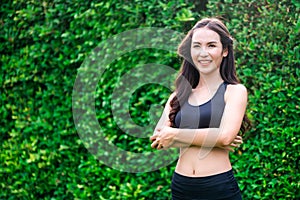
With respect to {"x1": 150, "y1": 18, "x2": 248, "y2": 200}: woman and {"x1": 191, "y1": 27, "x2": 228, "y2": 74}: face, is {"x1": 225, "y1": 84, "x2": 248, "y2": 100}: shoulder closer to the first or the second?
{"x1": 150, "y1": 18, "x2": 248, "y2": 200}: woman

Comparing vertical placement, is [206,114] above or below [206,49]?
below

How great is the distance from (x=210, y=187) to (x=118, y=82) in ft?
6.48

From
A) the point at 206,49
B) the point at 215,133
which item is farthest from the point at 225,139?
the point at 206,49

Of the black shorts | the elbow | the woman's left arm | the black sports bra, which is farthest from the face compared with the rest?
the black shorts

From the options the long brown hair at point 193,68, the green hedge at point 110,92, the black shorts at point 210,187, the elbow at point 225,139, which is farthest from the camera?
the green hedge at point 110,92

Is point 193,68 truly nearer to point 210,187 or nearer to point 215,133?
point 215,133

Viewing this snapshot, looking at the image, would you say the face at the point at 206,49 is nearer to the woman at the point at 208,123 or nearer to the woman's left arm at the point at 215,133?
→ the woman at the point at 208,123

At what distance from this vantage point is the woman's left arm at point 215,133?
2982 millimetres

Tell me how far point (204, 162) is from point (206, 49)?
677mm

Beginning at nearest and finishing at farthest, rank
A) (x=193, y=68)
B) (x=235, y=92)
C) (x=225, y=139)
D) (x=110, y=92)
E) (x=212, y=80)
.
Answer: (x=225, y=139), (x=235, y=92), (x=212, y=80), (x=193, y=68), (x=110, y=92)

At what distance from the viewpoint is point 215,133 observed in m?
2.98

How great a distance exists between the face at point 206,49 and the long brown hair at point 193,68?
4 cm

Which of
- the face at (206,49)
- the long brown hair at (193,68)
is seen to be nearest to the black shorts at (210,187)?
the long brown hair at (193,68)

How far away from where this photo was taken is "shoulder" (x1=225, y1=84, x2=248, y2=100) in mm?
Result: 3064
